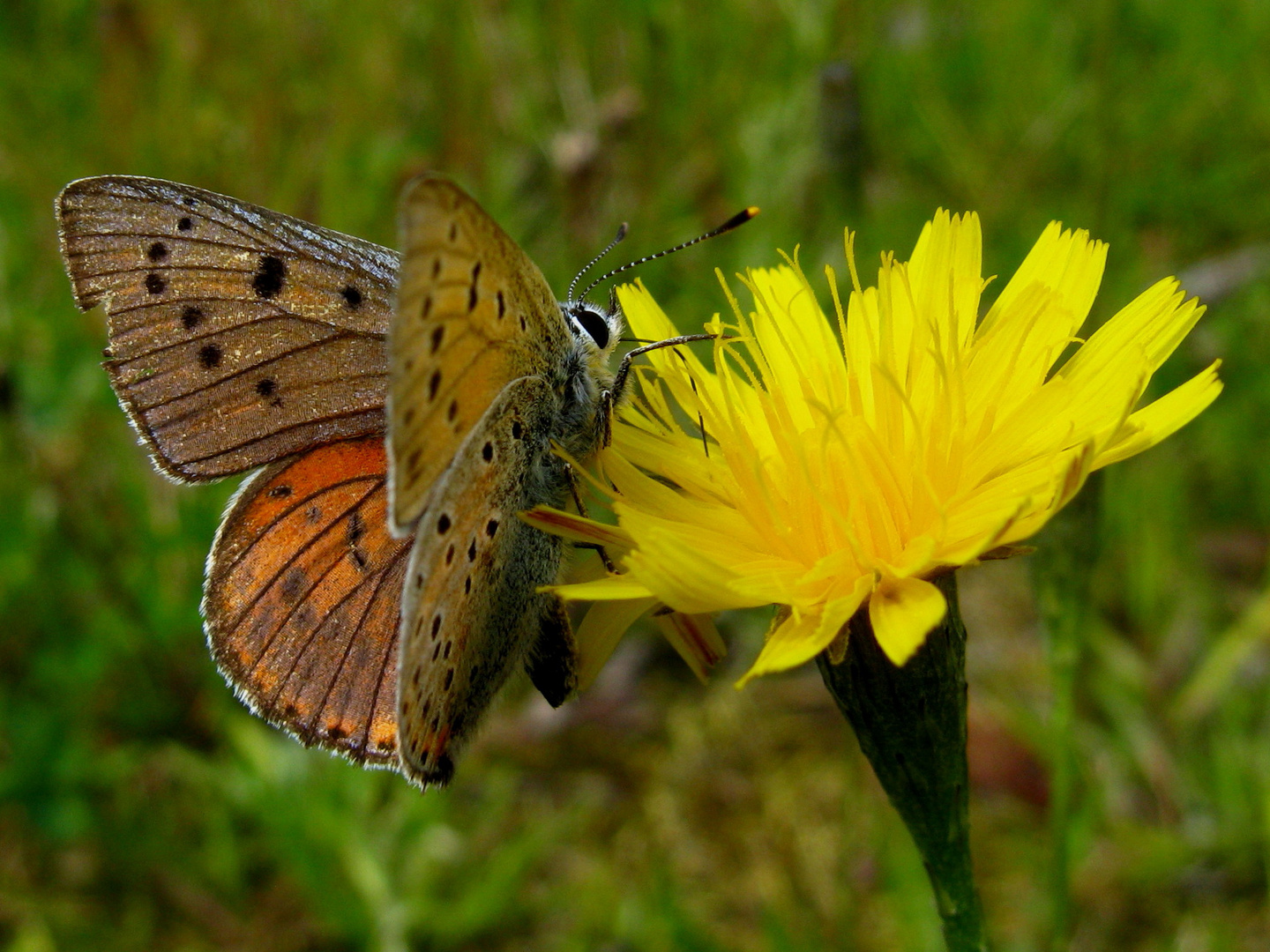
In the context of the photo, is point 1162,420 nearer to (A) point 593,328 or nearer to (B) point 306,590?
(A) point 593,328

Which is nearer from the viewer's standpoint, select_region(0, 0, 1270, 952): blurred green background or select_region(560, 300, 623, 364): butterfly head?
select_region(560, 300, 623, 364): butterfly head

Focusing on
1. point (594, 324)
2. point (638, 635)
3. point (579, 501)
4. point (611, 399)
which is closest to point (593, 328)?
point (594, 324)

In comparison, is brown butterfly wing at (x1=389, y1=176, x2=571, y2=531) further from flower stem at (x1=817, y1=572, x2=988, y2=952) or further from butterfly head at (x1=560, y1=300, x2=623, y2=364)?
flower stem at (x1=817, y1=572, x2=988, y2=952)

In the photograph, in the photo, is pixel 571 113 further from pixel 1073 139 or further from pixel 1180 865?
pixel 1180 865

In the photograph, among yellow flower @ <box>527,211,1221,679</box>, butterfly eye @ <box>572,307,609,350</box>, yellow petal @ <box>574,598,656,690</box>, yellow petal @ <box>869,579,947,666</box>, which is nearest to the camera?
yellow petal @ <box>869,579,947,666</box>

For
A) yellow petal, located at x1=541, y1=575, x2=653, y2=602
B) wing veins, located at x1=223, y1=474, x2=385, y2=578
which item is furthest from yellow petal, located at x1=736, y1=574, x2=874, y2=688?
wing veins, located at x1=223, y1=474, x2=385, y2=578

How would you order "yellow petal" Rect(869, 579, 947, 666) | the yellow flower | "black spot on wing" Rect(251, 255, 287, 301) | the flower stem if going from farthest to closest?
"black spot on wing" Rect(251, 255, 287, 301) < the flower stem < the yellow flower < "yellow petal" Rect(869, 579, 947, 666)
